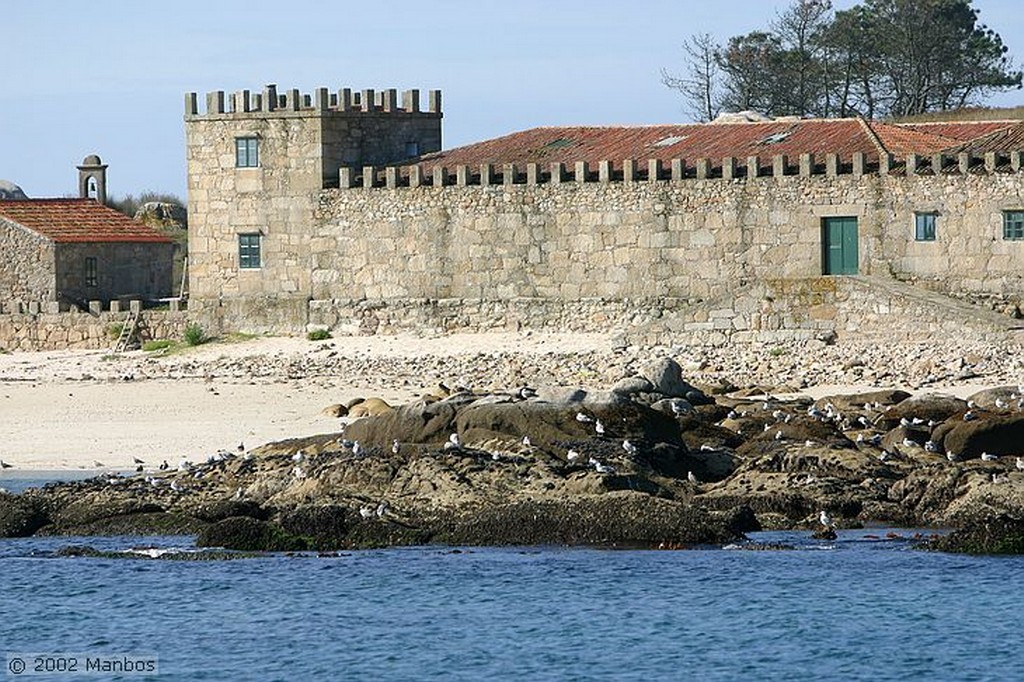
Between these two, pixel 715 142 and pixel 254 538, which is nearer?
pixel 254 538

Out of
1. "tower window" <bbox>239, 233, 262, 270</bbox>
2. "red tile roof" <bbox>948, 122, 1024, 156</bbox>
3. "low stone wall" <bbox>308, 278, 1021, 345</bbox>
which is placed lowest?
"low stone wall" <bbox>308, 278, 1021, 345</bbox>

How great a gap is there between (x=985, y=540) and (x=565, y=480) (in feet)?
15.0

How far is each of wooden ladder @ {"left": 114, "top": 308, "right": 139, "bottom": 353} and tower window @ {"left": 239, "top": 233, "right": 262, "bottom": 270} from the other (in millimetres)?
2484

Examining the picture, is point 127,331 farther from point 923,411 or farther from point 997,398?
point 923,411

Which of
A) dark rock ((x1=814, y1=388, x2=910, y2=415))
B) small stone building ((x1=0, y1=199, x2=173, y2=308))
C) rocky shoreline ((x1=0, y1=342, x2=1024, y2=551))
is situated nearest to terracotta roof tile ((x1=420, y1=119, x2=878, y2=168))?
small stone building ((x1=0, y1=199, x2=173, y2=308))

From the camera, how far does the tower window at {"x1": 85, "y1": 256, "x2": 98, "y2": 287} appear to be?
51.2m

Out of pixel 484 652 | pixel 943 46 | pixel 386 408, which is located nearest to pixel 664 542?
pixel 484 652

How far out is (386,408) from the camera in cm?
3419

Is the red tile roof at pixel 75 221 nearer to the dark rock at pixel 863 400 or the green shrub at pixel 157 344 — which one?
the green shrub at pixel 157 344

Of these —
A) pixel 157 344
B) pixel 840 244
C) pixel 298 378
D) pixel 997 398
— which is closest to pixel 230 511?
pixel 997 398

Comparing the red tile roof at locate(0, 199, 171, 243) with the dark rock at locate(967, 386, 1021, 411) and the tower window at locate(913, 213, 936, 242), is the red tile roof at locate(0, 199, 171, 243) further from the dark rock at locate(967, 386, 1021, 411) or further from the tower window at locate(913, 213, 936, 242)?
the dark rock at locate(967, 386, 1021, 411)

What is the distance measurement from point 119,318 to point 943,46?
96.2 feet

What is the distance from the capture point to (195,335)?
47.4 meters

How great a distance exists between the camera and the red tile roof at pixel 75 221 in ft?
167
